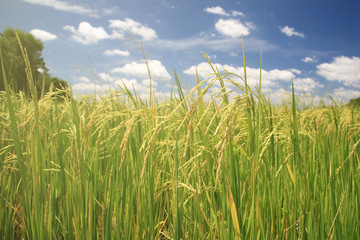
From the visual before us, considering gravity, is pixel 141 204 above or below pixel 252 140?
below

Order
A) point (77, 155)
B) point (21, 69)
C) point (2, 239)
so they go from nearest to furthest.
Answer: point (77, 155) → point (2, 239) → point (21, 69)

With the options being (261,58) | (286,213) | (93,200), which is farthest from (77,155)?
(286,213)

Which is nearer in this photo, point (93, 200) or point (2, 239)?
point (93, 200)

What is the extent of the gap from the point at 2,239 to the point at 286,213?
1.93 metres

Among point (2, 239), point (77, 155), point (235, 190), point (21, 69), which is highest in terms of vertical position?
point (21, 69)

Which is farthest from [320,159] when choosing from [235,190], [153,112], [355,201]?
[153,112]

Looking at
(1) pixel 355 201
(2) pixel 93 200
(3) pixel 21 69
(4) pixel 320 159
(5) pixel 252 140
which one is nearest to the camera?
(5) pixel 252 140

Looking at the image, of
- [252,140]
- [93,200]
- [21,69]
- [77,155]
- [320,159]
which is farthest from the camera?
[21,69]

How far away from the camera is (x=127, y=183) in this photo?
1578mm

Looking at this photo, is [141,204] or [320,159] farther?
[320,159]

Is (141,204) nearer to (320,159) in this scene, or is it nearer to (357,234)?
(357,234)

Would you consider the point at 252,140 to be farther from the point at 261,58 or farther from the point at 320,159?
the point at 320,159

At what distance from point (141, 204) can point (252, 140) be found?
76 cm

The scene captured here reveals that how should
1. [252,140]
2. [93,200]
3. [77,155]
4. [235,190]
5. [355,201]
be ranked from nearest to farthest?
1. [252,140]
2. [235,190]
3. [77,155]
4. [93,200]
5. [355,201]
